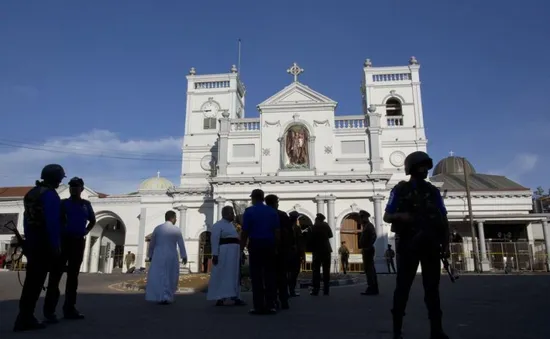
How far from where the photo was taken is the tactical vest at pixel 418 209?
4.02 meters

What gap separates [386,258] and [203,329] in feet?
72.1

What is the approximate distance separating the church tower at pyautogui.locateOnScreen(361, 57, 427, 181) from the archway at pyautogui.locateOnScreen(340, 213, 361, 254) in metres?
4.35

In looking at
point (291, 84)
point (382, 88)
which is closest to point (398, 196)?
point (291, 84)

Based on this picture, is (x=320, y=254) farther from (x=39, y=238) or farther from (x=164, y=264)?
(x=39, y=238)

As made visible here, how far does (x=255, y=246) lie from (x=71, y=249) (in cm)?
253

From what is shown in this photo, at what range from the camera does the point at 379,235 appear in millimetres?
27094

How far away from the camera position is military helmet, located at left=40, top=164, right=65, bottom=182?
5094mm

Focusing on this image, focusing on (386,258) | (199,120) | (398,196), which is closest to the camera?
(398,196)

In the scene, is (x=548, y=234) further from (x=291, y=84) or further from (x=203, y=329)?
(x=203, y=329)

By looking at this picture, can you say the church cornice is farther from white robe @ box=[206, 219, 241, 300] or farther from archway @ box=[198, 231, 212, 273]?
white robe @ box=[206, 219, 241, 300]

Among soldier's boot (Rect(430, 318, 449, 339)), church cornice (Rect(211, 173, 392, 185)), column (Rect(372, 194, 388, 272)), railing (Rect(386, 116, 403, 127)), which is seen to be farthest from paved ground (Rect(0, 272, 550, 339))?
railing (Rect(386, 116, 403, 127))

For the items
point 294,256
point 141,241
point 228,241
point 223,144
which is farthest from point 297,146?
point 228,241

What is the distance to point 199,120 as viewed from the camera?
3494 centimetres

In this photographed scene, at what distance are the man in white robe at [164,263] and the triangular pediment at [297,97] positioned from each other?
2331 cm
